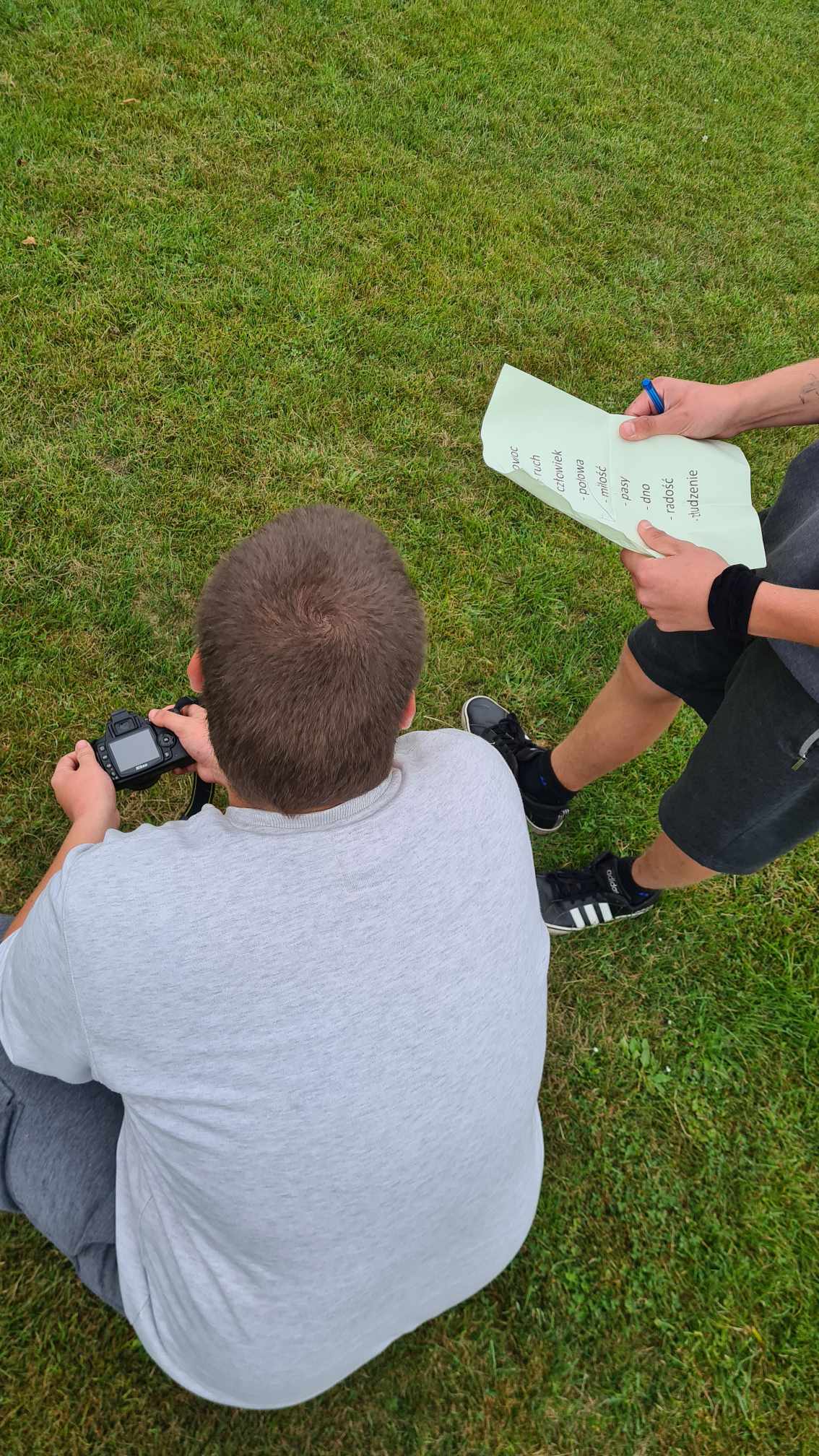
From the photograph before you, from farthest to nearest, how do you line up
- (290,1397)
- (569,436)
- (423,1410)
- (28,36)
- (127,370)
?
(28,36), (127,370), (423,1410), (569,436), (290,1397)

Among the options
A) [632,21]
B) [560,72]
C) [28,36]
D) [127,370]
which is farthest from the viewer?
[632,21]

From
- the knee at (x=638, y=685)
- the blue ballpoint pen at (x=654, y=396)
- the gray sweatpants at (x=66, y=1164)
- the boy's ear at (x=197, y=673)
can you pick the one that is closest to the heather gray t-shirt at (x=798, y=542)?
the blue ballpoint pen at (x=654, y=396)

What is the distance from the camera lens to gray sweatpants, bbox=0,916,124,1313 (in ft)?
4.33

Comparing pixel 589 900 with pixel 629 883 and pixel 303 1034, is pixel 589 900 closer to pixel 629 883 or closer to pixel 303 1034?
pixel 629 883

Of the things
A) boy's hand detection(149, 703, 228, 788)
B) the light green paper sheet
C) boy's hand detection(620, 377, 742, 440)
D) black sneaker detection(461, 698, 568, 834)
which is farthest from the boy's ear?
black sneaker detection(461, 698, 568, 834)

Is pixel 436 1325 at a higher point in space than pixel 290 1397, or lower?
lower

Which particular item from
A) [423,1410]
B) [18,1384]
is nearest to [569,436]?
[423,1410]

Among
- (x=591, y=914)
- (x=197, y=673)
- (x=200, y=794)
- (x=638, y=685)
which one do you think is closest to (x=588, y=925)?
(x=591, y=914)

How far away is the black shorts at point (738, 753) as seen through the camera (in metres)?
1.45

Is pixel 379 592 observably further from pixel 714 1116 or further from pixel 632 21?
pixel 632 21

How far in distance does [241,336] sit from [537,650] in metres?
1.58

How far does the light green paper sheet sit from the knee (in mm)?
444

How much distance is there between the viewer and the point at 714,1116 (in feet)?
7.26

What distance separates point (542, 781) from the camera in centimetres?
242
